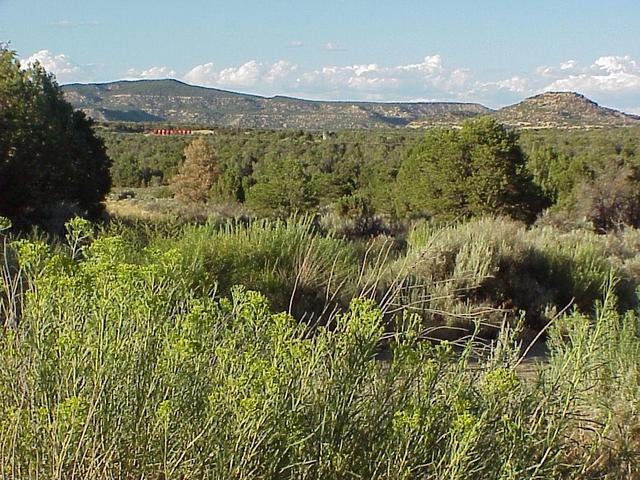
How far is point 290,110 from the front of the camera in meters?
109

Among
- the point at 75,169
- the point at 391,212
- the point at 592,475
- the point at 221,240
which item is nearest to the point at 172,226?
the point at 221,240

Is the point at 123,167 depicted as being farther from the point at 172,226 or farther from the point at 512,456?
the point at 512,456

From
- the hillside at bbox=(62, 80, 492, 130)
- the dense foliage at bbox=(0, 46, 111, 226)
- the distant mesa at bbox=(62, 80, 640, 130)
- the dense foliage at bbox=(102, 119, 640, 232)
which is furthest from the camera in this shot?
the hillside at bbox=(62, 80, 492, 130)

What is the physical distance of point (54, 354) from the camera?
8.20 ft

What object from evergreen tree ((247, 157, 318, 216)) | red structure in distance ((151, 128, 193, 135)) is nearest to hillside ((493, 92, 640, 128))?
red structure in distance ((151, 128, 193, 135))

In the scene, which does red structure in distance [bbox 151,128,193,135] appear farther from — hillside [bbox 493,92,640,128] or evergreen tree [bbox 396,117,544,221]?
evergreen tree [bbox 396,117,544,221]

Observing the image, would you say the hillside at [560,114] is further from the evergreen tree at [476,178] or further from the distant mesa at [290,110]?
the evergreen tree at [476,178]

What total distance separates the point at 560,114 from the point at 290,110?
118 feet


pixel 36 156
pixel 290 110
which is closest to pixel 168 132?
pixel 290 110

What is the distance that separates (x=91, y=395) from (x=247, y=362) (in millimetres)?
461

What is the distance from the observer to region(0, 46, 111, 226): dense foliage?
57.5ft

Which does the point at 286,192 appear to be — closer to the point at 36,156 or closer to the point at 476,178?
the point at 476,178

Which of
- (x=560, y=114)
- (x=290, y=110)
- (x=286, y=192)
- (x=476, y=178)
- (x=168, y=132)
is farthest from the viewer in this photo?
(x=290, y=110)

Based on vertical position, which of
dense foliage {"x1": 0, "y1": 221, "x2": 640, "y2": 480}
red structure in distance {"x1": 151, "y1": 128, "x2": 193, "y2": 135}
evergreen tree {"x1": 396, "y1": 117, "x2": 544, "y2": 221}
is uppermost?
dense foliage {"x1": 0, "y1": 221, "x2": 640, "y2": 480}
